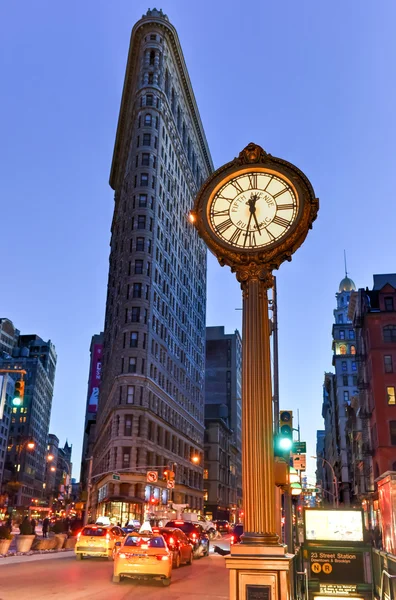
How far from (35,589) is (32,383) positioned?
179261 mm

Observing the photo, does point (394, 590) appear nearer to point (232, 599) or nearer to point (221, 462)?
point (232, 599)

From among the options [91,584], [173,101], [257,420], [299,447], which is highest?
[173,101]

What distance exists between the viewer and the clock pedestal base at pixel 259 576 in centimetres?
818

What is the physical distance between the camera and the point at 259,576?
326 inches

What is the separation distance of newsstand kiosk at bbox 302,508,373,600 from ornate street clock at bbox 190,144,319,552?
360 centimetres

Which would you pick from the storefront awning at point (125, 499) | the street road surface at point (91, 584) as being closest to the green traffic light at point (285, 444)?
the street road surface at point (91, 584)

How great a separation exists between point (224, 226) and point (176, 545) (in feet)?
Answer: 60.5

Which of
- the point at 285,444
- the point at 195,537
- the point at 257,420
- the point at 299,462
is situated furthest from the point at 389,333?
the point at 257,420

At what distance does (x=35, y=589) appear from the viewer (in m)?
15.6

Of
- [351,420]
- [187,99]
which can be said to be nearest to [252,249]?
[351,420]

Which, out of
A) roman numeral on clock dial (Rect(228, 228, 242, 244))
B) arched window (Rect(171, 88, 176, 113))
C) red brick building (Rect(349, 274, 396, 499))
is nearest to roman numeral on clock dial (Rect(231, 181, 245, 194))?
roman numeral on clock dial (Rect(228, 228, 242, 244))

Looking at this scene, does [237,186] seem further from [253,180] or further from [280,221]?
[280,221]

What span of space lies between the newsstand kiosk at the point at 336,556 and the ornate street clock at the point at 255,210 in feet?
21.6

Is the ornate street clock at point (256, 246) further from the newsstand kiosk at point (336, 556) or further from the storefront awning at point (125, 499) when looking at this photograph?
the storefront awning at point (125, 499)
